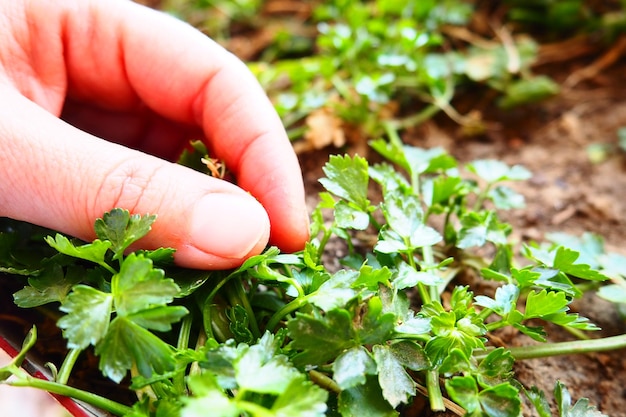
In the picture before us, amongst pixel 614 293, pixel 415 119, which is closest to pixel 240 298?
pixel 614 293

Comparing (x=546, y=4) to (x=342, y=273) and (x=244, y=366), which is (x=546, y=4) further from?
(x=244, y=366)

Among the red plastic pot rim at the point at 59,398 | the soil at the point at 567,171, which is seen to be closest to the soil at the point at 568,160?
the soil at the point at 567,171

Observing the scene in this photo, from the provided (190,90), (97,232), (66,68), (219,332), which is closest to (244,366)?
(219,332)

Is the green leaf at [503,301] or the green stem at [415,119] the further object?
the green stem at [415,119]

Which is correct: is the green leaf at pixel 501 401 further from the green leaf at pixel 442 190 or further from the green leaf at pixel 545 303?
the green leaf at pixel 442 190

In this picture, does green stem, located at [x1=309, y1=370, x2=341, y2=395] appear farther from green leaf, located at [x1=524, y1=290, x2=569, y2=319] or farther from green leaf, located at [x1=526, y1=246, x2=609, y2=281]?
green leaf, located at [x1=526, y1=246, x2=609, y2=281]

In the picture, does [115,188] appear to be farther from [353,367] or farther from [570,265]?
[570,265]
